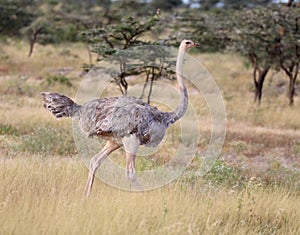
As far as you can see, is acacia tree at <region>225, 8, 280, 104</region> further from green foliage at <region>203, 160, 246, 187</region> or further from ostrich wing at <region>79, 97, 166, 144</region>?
ostrich wing at <region>79, 97, 166, 144</region>

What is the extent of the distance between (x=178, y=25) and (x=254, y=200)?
63.2 feet

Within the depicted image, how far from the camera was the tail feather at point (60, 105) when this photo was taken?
702cm

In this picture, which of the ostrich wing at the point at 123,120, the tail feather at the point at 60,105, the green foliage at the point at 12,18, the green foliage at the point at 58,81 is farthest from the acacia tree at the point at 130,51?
the green foliage at the point at 12,18

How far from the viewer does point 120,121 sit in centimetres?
670

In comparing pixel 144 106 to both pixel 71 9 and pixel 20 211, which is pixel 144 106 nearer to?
pixel 20 211

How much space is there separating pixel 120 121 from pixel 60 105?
0.75 metres

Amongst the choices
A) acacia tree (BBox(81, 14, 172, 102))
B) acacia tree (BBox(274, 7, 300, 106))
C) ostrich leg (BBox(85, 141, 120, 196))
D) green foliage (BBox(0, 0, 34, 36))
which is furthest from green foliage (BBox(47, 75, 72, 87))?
green foliage (BBox(0, 0, 34, 36))

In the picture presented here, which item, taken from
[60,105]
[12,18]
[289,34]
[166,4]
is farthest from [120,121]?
[166,4]

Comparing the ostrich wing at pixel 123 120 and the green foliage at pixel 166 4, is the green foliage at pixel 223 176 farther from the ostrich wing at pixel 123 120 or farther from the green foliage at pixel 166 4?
the green foliage at pixel 166 4

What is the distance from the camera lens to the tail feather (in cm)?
702

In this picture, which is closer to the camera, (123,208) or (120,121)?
(123,208)

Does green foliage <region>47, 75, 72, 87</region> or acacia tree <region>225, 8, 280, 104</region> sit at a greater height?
acacia tree <region>225, 8, 280, 104</region>

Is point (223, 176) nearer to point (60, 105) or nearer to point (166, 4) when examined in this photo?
point (60, 105)

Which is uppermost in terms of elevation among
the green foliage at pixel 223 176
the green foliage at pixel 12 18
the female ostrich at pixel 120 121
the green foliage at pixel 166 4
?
the female ostrich at pixel 120 121
